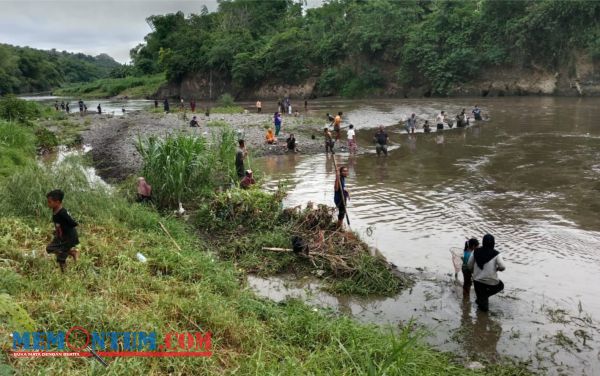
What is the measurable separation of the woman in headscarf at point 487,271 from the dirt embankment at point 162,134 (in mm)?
8993

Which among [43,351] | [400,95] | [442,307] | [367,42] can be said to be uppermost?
[367,42]

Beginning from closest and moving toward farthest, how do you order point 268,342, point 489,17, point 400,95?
point 268,342 → point 489,17 → point 400,95

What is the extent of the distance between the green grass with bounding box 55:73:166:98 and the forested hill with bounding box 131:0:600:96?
7911 millimetres

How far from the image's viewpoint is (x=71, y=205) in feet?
30.3

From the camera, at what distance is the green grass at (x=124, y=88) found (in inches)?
3378

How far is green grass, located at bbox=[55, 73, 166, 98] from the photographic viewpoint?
85812 mm

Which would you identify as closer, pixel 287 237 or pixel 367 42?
pixel 287 237

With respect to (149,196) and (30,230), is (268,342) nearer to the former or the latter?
(30,230)

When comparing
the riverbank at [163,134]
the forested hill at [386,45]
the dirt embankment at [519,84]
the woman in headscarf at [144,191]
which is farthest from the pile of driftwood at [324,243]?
the dirt embankment at [519,84]

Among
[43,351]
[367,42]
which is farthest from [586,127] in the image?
[367,42]

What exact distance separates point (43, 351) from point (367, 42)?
2229 inches

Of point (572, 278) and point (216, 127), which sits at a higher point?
point (216, 127)

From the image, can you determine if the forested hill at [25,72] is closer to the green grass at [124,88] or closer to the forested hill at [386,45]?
the green grass at [124,88]

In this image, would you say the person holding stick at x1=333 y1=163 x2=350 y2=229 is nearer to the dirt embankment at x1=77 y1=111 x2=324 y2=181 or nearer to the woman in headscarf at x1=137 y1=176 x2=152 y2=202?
the woman in headscarf at x1=137 y1=176 x2=152 y2=202
